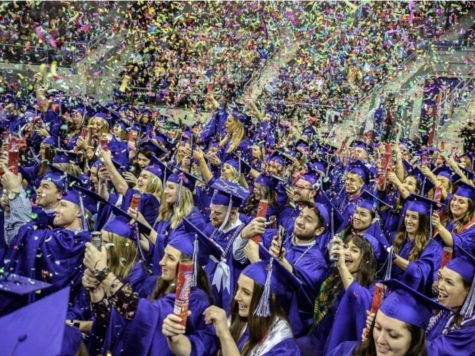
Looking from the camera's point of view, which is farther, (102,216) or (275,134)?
(275,134)

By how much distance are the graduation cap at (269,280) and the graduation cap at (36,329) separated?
1.20m

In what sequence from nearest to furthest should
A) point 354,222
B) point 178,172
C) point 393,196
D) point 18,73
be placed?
point 354,222 < point 178,172 < point 393,196 < point 18,73

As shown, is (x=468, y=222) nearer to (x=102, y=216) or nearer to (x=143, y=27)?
(x=102, y=216)

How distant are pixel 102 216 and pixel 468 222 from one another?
3754 millimetres

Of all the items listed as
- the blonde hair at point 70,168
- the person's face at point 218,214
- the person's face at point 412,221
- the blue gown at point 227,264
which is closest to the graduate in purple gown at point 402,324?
the blue gown at point 227,264

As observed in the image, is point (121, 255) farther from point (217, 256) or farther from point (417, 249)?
point (417, 249)

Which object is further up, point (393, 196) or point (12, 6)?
point (12, 6)

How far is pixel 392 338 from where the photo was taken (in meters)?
2.79

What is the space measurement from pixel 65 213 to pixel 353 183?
3675 mm

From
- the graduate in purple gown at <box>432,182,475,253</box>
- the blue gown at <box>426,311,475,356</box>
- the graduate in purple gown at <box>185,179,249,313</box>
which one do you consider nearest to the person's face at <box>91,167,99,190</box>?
the graduate in purple gown at <box>185,179,249,313</box>

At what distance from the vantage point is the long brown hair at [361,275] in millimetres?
4152

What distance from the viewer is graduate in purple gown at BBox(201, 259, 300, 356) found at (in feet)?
9.61

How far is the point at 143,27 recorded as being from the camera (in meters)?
17.5

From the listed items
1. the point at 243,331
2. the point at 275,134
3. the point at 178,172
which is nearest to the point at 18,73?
the point at 275,134
